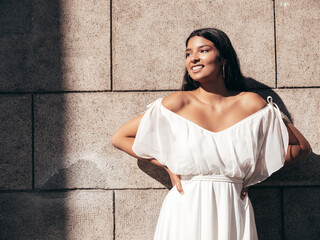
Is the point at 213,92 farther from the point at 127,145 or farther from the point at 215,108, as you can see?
the point at 127,145

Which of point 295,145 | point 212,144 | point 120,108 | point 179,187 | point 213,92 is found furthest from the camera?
point 120,108

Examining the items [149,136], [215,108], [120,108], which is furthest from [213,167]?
[120,108]

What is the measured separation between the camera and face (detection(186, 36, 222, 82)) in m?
3.71

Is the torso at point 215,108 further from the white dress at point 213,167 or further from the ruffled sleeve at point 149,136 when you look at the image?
the ruffled sleeve at point 149,136

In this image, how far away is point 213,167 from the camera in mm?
3562

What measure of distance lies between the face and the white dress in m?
0.46

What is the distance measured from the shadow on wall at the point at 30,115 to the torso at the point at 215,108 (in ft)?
5.08

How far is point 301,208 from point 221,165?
1.57 m

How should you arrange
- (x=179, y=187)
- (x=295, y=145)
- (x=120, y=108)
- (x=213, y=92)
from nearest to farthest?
(x=179, y=187) → (x=213, y=92) → (x=295, y=145) → (x=120, y=108)

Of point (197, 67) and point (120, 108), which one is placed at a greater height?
point (197, 67)

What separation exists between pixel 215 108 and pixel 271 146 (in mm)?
665

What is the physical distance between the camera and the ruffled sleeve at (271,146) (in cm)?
378

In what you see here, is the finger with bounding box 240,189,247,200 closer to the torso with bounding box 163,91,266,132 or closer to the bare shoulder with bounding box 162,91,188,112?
the torso with bounding box 163,91,266,132

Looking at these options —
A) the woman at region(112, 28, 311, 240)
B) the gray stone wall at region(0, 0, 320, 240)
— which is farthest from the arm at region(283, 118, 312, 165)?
the gray stone wall at region(0, 0, 320, 240)
